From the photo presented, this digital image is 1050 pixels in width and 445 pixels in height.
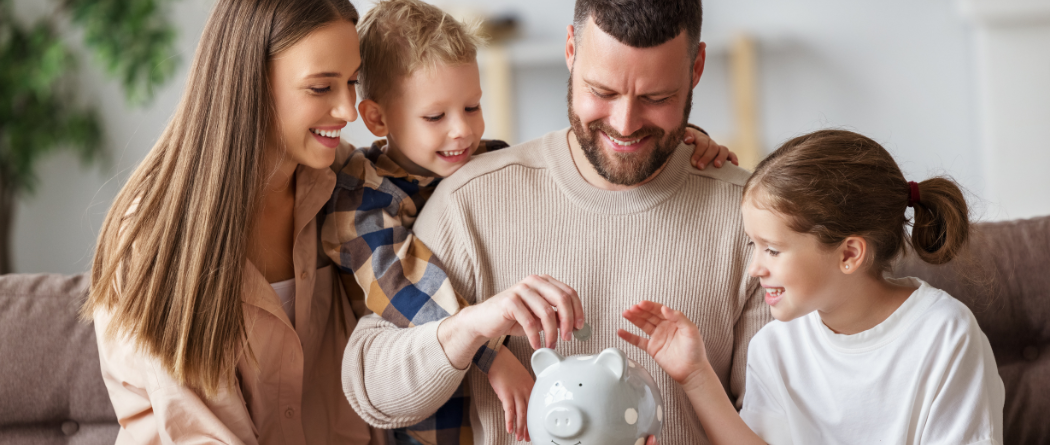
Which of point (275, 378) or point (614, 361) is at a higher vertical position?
point (614, 361)

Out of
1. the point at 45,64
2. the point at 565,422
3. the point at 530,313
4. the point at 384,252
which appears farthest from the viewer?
the point at 45,64

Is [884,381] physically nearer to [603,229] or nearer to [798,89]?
[603,229]

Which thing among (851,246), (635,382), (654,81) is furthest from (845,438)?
(654,81)

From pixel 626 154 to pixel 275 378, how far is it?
763 millimetres

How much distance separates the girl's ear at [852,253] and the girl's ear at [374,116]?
0.86m

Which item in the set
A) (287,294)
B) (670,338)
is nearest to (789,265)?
(670,338)

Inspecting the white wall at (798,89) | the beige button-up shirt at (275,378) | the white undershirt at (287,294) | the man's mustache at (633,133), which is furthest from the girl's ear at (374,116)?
the white wall at (798,89)

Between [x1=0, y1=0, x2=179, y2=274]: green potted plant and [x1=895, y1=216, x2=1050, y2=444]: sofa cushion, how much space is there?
3150 mm

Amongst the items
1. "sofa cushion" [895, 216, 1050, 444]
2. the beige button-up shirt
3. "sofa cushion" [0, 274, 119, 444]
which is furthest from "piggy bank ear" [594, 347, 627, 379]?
"sofa cushion" [0, 274, 119, 444]

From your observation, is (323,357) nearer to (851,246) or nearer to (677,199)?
(677,199)

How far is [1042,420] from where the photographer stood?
4.96 feet

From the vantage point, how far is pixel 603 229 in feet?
4.72

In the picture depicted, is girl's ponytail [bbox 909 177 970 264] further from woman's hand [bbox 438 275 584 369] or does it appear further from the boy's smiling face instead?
the boy's smiling face

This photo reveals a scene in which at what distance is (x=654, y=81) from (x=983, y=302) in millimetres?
807
